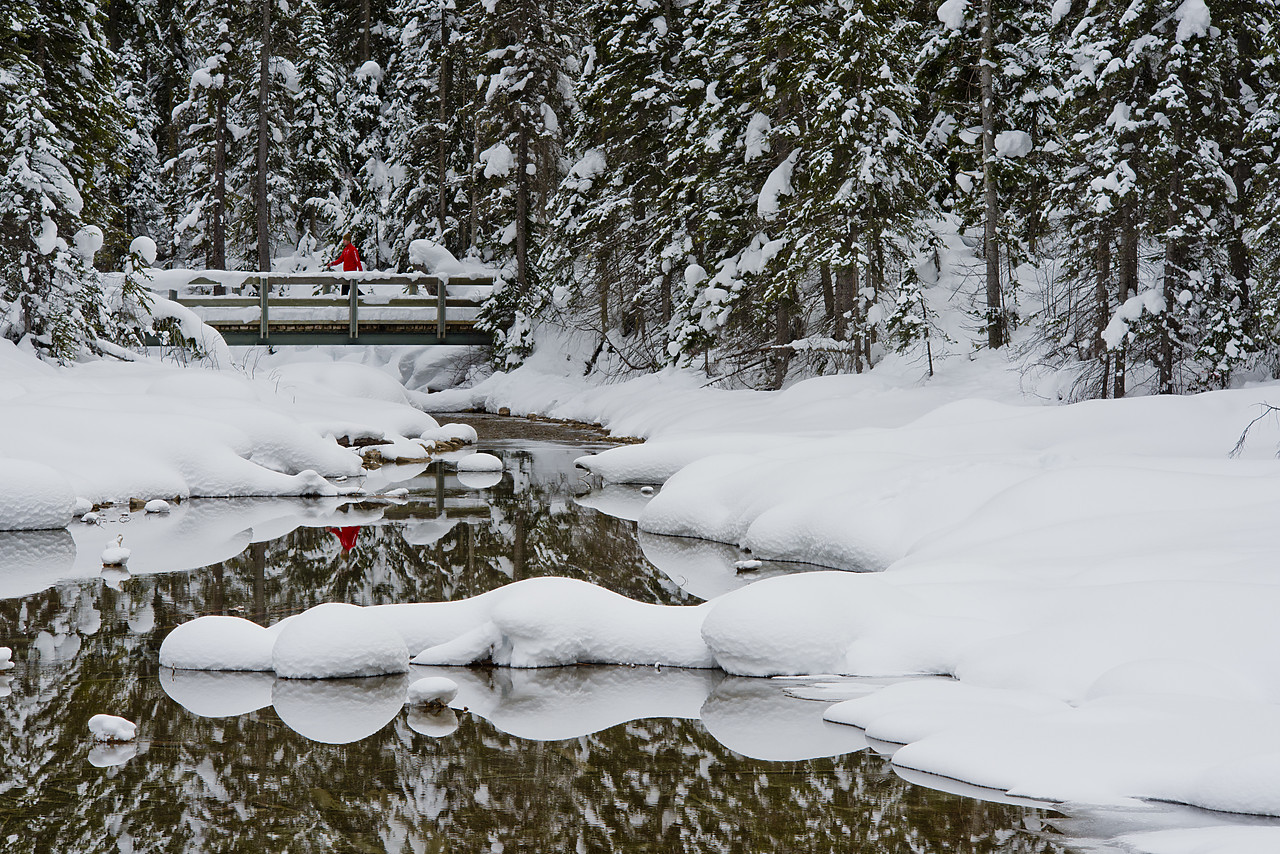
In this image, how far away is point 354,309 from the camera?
23.4 metres

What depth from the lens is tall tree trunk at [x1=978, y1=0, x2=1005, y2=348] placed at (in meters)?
16.0

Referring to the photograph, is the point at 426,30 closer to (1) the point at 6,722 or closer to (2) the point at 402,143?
(2) the point at 402,143

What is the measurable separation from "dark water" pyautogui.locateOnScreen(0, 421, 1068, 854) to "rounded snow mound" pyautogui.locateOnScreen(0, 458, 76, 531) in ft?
7.21

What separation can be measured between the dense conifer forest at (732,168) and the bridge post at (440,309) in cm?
117

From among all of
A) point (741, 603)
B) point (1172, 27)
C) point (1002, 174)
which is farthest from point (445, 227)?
point (741, 603)

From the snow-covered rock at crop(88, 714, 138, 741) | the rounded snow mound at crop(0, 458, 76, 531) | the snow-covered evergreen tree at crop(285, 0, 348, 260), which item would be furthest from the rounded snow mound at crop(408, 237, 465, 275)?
the snow-covered rock at crop(88, 714, 138, 741)

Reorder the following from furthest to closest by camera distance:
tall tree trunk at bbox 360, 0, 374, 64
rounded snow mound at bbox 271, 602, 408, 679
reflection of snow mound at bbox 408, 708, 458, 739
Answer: tall tree trunk at bbox 360, 0, 374, 64
rounded snow mound at bbox 271, 602, 408, 679
reflection of snow mound at bbox 408, 708, 458, 739

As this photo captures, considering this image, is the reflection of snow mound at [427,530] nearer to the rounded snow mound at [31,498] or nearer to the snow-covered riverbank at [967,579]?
the snow-covered riverbank at [967,579]

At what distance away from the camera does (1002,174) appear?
635 inches

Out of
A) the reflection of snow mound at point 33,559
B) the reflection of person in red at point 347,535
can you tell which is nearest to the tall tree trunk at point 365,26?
the reflection of person in red at point 347,535

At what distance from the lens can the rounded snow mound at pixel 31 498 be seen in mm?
9125

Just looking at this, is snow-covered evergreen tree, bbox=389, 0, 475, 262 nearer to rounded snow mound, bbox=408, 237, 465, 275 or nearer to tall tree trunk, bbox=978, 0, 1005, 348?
rounded snow mound, bbox=408, 237, 465, 275

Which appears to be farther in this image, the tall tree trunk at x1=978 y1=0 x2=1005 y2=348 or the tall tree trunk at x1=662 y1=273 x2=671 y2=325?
the tall tree trunk at x1=662 y1=273 x2=671 y2=325

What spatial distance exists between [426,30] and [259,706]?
24491 mm
